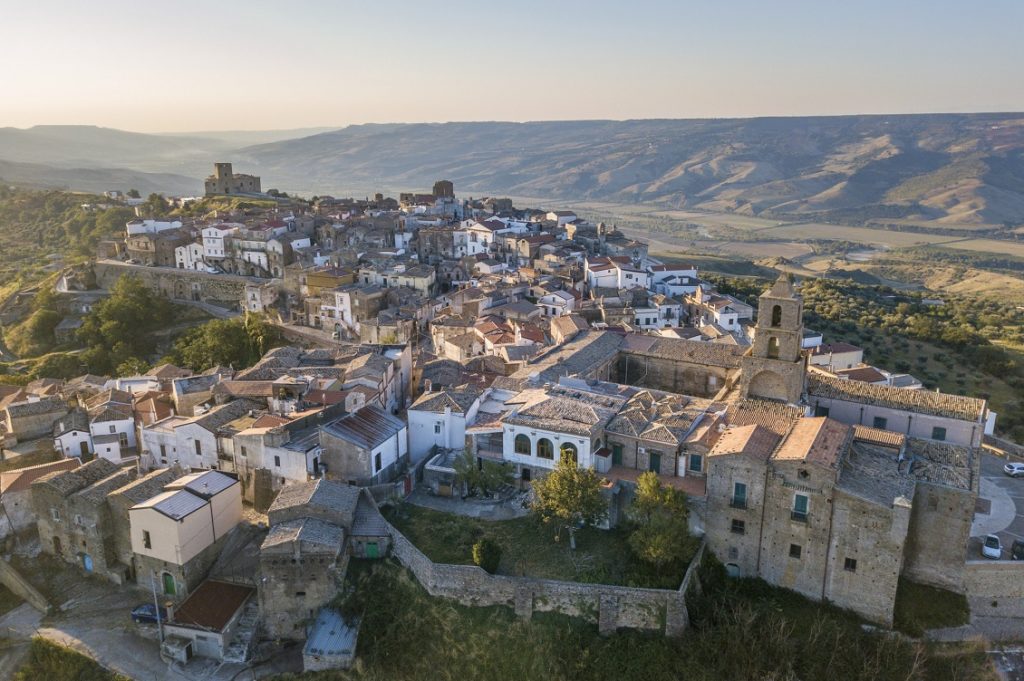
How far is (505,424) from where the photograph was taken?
2591 centimetres

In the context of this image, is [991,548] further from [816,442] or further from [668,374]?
[668,374]

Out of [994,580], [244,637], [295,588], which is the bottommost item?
[244,637]

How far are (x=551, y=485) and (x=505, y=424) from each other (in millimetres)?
3890

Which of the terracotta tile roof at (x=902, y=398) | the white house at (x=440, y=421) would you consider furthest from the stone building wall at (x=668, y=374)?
the white house at (x=440, y=421)

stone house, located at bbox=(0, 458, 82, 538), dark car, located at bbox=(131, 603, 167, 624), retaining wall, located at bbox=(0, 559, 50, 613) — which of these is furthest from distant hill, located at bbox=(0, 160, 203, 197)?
dark car, located at bbox=(131, 603, 167, 624)

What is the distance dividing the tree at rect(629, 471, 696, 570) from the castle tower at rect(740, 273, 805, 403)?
7.59m

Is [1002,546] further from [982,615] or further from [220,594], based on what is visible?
[220,594]

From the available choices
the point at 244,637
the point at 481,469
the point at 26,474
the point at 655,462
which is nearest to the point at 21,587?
the point at 26,474

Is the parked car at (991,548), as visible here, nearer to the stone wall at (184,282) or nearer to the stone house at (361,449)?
the stone house at (361,449)

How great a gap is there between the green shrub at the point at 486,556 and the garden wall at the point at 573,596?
0.22 metres

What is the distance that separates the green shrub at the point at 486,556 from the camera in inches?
860

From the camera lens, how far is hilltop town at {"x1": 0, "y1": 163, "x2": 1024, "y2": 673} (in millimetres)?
21469

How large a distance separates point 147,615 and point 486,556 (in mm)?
11192

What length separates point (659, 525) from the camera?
21.4m
